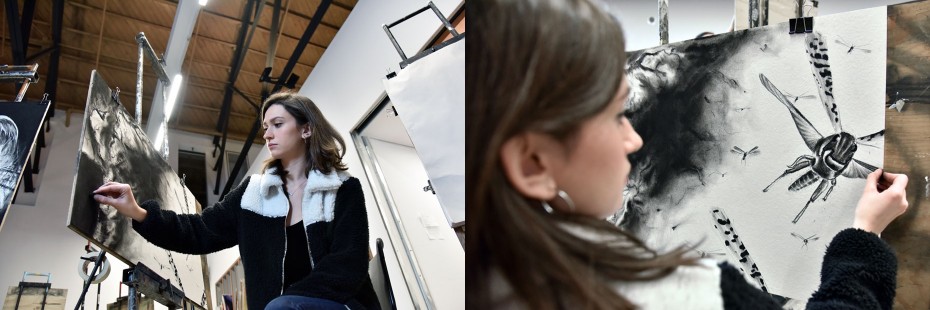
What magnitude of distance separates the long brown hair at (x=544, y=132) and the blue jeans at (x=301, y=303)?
696mm

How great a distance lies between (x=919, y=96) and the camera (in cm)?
71

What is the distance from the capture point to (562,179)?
366mm

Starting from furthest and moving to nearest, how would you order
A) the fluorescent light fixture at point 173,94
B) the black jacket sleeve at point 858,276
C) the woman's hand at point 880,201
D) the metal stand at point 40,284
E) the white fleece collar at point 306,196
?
the metal stand at point 40,284 → the fluorescent light fixture at point 173,94 → the white fleece collar at point 306,196 → the woman's hand at point 880,201 → the black jacket sleeve at point 858,276

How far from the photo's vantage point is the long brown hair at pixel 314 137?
123 centimetres

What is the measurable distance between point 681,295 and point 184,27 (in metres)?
2.01

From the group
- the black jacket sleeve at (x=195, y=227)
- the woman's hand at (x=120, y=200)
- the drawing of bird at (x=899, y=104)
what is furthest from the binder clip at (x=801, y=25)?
the woman's hand at (x=120, y=200)

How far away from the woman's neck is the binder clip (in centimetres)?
85

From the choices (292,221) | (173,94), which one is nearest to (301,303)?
(292,221)

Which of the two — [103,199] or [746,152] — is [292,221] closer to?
[103,199]

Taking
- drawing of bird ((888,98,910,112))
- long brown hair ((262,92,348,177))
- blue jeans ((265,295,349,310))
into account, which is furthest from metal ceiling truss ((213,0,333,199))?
drawing of bird ((888,98,910,112))

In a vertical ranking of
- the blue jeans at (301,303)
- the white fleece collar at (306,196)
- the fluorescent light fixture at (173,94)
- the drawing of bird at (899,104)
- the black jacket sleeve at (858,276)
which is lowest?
the blue jeans at (301,303)

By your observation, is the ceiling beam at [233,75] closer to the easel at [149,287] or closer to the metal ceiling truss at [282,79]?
the metal ceiling truss at [282,79]

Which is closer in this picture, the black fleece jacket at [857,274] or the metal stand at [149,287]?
the black fleece jacket at [857,274]

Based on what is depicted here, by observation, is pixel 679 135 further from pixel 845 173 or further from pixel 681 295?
pixel 681 295
